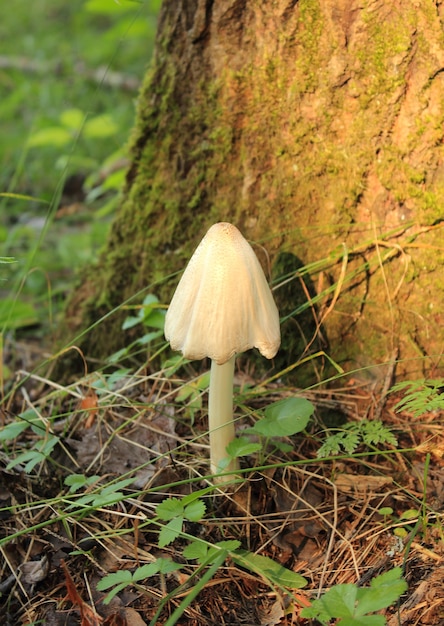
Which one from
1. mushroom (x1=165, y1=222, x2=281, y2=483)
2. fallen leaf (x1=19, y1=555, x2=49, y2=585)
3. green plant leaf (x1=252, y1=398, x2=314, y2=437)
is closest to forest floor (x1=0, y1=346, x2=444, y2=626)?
fallen leaf (x1=19, y1=555, x2=49, y2=585)

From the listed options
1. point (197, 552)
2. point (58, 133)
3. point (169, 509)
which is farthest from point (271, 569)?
point (58, 133)

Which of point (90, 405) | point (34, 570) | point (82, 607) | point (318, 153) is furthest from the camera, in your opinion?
point (90, 405)

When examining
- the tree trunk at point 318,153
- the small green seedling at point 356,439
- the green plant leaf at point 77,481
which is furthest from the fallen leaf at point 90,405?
the small green seedling at point 356,439

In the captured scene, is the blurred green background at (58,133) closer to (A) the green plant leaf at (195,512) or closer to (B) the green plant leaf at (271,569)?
(A) the green plant leaf at (195,512)

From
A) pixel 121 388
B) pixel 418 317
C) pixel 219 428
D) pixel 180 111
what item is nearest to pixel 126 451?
pixel 121 388

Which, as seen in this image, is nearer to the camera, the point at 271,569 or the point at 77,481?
the point at 271,569

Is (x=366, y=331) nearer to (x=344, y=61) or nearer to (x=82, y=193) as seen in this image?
(x=344, y=61)

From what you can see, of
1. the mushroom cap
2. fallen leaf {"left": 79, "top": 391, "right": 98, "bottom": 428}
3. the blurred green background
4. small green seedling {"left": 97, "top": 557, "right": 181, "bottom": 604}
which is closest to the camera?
small green seedling {"left": 97, "top": 557, "right": 181, "bottom": 604}

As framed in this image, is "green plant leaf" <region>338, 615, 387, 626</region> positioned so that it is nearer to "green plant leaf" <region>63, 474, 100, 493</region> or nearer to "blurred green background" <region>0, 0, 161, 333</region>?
"green plant leaf" <region>63, 474, 100, 493</region>

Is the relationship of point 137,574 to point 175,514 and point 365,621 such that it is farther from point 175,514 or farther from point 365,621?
point 365,621
